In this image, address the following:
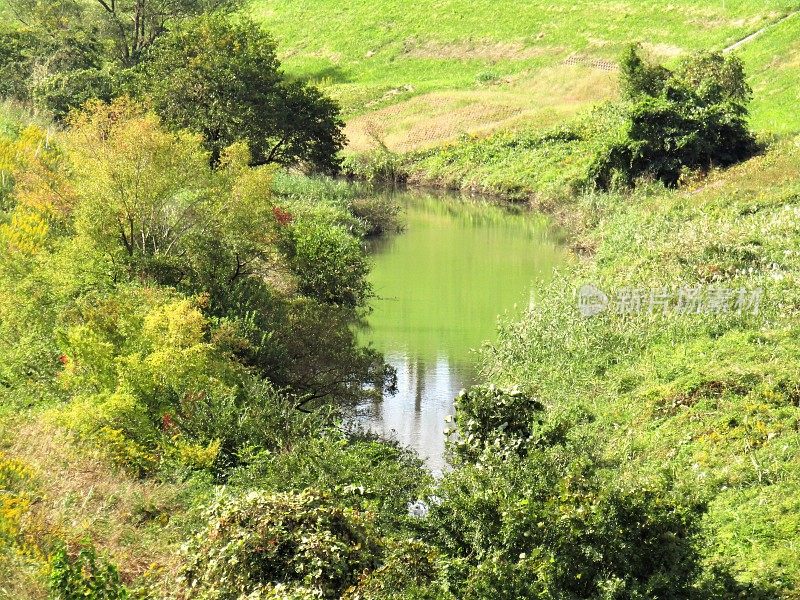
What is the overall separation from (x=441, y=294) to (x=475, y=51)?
45.3m

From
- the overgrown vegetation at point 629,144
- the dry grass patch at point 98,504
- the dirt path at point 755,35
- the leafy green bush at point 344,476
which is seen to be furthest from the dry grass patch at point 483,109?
the dry grass patch at point 98,504

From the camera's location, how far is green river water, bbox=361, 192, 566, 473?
23375mm

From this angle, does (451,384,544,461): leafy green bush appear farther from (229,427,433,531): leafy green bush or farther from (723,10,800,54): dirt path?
(723,10,800,54): dirt path

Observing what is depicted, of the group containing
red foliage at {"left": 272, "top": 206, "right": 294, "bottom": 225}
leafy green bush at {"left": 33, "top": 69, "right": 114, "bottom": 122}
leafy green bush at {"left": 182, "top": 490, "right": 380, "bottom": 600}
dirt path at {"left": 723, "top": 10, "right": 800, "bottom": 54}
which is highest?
dirt path at {"left": 723, "top": 10, "right": 800, "bottom": 54}

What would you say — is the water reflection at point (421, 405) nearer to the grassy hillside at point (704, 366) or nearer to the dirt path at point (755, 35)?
the grassy hillside at point (704, 366)

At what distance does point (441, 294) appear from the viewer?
3272cm

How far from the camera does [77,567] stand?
11156 mm

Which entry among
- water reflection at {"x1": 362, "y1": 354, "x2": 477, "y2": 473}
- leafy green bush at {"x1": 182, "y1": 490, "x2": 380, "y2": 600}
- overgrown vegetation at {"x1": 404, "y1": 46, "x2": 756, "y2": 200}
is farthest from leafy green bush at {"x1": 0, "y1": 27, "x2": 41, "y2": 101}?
leafy green bush at {"x1": 182, "y1": 490, "x2": 380, "y2": 600}

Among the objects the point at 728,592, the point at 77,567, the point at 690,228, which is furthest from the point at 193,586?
the point at 690,228

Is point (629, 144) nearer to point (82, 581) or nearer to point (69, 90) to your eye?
point (69, 90)

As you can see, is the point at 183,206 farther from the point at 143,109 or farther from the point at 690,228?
the point at 143,109

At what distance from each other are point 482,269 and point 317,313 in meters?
13.5

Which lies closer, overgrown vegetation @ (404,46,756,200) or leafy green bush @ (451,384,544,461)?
leafy green bush @ (451,384,544,461)

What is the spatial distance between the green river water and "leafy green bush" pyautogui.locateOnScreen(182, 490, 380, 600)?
26.5 ft
